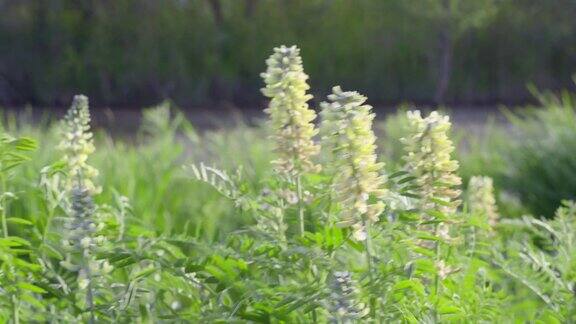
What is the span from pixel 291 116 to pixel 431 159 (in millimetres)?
225

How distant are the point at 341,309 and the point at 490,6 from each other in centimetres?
1678

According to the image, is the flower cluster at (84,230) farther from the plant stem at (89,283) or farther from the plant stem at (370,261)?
the plant stem at (370,261)

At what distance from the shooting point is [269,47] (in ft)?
61.1

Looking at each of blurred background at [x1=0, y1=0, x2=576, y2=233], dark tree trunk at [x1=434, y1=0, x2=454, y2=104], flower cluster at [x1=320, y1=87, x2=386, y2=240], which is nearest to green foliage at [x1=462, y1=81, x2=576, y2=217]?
flower cluster at [x1=320, y1=87, x2=386, y2=240]

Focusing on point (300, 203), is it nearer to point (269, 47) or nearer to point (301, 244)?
point (301, 244)

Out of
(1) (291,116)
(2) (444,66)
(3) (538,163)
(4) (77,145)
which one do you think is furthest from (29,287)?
(2) (444,66)

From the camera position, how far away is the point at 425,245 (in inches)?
61.6

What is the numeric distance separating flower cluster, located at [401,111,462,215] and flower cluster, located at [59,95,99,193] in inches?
22.6

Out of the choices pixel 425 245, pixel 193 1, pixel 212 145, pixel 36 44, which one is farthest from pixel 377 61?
pixel 425 245

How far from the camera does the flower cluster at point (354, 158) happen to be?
52.1 inches

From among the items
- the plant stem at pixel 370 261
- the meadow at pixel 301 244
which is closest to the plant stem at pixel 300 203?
the meadow at pixel 301 244

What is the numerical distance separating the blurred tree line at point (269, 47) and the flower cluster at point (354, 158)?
1603 cm

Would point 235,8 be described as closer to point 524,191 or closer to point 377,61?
point 377,61

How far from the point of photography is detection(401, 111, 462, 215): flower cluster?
1401mm
